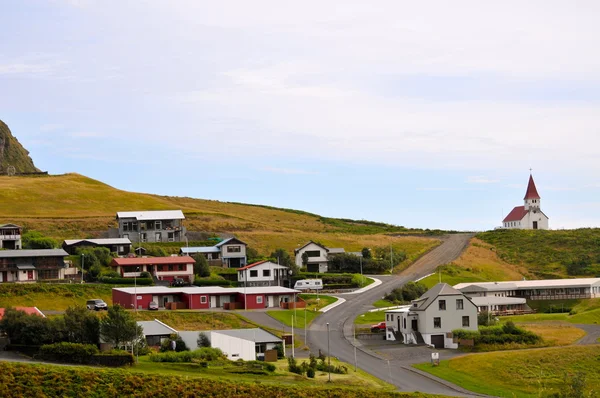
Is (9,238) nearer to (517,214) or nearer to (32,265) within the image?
(32,265)

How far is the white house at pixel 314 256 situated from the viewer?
344 feet

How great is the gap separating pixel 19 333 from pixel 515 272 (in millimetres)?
69433

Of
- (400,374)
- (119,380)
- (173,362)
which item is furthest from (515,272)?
(119,380)

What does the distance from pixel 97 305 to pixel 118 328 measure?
16.4 meters

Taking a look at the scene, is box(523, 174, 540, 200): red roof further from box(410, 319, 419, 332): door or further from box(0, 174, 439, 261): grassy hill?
box(410, 319, 419, 332): door

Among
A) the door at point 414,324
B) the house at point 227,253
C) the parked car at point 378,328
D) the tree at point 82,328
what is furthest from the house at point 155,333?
the house at point 227,253

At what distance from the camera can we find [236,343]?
59.2m

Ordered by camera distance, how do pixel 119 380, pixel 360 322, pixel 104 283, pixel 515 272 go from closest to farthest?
pixel 119 380, pixel 360 322, pixel 104 283, pixel 515 272

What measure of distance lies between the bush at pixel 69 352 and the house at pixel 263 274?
37.9m

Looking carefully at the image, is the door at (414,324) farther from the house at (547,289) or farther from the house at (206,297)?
the house at (547,289)

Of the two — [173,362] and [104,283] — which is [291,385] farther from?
[104,283]

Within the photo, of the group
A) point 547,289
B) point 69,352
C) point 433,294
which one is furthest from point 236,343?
point 547,289

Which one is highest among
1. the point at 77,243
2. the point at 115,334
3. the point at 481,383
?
the point at 77,243

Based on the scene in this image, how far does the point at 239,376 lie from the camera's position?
50.5m
